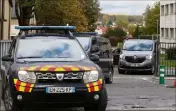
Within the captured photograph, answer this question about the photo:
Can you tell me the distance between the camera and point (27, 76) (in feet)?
29.3

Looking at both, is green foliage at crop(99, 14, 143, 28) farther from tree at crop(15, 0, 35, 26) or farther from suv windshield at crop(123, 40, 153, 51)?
suv windshield at crop(123, 40, 153, 51)

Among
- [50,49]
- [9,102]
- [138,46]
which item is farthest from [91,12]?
[9,102]

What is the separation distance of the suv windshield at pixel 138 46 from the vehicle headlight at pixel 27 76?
17451 mm

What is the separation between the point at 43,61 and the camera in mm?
9477

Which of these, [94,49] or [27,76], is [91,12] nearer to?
[94,49]

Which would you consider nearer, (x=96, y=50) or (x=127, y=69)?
(x=96, y=50)

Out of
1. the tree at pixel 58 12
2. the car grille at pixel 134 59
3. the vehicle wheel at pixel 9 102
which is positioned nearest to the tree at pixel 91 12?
the tree at pixel 58 12

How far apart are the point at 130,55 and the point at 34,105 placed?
16.6 m

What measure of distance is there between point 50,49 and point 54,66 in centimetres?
125

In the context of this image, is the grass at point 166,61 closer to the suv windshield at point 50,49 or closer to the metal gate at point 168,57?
the metal gate at point 168,57

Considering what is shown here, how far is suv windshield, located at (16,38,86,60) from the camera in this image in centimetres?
1008

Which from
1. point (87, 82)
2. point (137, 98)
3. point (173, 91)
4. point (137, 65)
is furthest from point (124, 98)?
point (137, 65)

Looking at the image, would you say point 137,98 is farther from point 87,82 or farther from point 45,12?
point 45,12

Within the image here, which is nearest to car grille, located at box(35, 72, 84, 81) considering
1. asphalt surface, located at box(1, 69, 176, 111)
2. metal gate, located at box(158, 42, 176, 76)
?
asphalt surface, located at box(1, 69, 176, 111)
